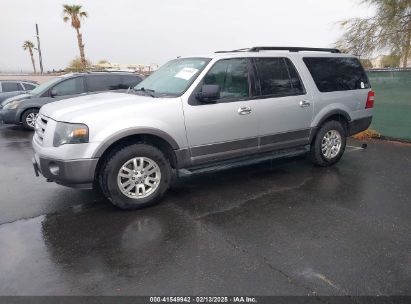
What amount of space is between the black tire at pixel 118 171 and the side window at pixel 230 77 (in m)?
1.20

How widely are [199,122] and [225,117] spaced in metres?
0.40

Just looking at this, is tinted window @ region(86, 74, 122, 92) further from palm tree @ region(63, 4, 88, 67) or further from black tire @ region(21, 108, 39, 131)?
palm tree @ region(63, 4, 88, 67)

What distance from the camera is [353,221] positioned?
3936 mm

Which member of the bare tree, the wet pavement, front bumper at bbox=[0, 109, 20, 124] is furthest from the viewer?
the bare tree

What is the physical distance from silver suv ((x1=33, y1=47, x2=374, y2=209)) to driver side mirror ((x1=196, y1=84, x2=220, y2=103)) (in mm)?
14

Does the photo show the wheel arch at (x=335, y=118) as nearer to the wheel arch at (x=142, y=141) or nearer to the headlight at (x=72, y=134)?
the wheel arch at (x=142, y=141)

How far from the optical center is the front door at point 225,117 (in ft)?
14.6

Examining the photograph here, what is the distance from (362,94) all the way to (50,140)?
17.2 ft

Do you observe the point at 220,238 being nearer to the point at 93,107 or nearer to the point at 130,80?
the point at 93,107

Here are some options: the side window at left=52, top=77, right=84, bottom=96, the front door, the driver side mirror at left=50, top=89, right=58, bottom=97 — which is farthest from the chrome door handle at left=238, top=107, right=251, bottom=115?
the driver side mirror at left=50, top=89, right=58, bottom=97

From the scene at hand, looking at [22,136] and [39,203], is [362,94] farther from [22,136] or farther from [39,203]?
[22,136]

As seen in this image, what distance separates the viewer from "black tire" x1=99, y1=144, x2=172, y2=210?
13.2 feet

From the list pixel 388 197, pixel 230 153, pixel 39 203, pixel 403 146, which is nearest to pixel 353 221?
pixel 388 197

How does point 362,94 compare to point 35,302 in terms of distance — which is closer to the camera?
point 35,302
